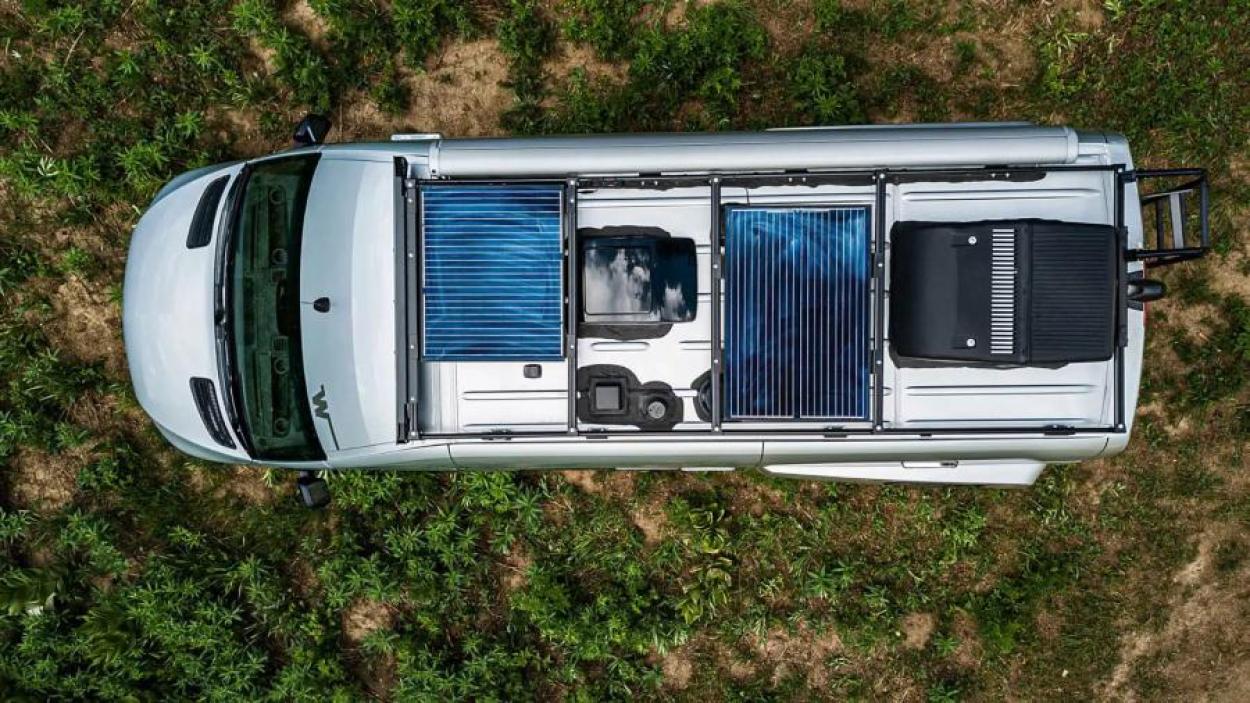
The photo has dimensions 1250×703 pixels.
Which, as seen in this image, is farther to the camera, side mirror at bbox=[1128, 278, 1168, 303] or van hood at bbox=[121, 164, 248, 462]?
van hood at bbox=[121, 164, 248, 462]

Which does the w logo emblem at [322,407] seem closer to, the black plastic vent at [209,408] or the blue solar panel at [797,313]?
the black plastic vent at [209,408]

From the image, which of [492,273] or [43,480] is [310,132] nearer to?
[492,273]

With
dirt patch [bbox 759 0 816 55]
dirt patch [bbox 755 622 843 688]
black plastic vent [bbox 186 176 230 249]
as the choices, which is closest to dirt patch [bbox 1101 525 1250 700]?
dirt patch [bbox 755 622 843 688]

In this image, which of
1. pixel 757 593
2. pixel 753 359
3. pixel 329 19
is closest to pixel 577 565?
pixel 757 593

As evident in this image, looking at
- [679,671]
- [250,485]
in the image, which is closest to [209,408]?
[250,485]

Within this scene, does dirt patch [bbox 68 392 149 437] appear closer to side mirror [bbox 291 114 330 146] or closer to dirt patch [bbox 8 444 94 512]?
dirt patch [bbox 8 444 94 512]

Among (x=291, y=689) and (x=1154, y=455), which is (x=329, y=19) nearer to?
(x=291, y=689)
